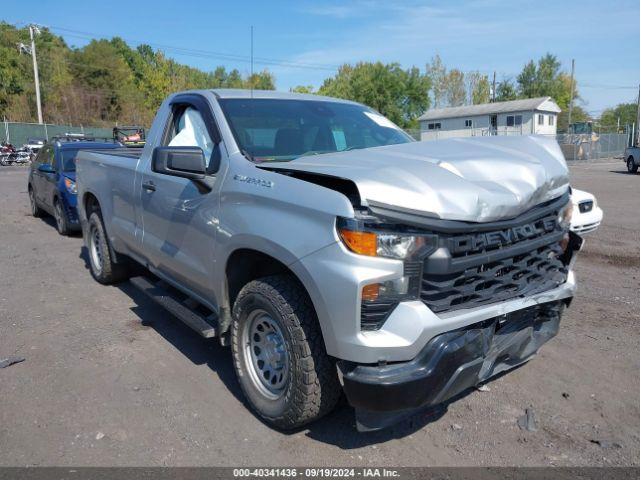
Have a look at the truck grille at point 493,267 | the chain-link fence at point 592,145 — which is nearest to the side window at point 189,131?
the truck grille at point 493,267

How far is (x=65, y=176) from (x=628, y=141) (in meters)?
49.3

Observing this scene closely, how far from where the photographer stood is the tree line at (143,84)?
59062mm

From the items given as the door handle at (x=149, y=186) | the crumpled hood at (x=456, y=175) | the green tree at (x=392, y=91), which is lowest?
the door handle at (x=149, y=186)

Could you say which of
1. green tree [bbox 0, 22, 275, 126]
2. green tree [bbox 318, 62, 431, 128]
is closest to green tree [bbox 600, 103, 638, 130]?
green tree [bbox 318, 62, 431, 128]

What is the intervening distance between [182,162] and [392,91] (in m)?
70.2

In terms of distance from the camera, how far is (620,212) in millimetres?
12016

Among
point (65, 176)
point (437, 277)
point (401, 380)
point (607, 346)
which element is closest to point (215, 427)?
point (401, 380)

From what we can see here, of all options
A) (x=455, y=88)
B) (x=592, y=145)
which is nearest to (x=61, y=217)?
(x=592, y=145)

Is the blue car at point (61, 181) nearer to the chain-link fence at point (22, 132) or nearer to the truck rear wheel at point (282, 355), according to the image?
the truck rear wheel at point (282, 355)

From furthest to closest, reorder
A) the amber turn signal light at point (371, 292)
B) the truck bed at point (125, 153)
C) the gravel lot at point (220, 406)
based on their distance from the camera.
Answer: the truck bed at point (125, 153) → the gravel lot at point (220, 406) → the amber turn signal light at point (371, 292)

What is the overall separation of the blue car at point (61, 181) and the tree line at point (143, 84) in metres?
43.4

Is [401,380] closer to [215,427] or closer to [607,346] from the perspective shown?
[215,427]

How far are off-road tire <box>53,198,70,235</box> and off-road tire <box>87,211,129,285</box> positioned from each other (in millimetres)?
3467

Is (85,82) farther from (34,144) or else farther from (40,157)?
(40,157)
